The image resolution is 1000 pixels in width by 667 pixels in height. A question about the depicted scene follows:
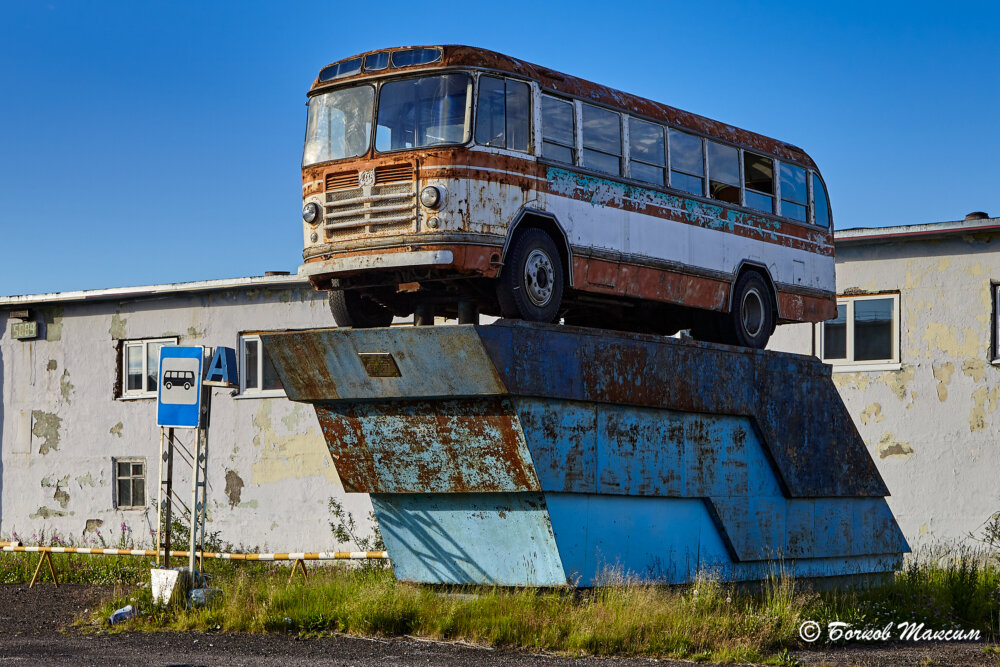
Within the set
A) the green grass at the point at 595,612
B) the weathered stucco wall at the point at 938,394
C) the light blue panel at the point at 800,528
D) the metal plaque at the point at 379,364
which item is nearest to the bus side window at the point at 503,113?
the metal plaque at the point at 379,364

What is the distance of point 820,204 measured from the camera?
14.2 m

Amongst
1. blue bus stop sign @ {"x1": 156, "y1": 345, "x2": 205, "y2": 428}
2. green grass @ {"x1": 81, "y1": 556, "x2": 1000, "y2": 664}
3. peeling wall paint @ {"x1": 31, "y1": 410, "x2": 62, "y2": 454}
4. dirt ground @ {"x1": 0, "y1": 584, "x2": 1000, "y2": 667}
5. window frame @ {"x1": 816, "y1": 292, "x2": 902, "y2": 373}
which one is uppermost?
window frame @ {"x1": 816, "y1": 292, "x2": 902, "y2": 373}

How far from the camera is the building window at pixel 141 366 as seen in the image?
20.5 metres

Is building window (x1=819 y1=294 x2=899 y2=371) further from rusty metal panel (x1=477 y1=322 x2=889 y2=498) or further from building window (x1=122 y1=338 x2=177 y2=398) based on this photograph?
building window (x1=122 y1=338 x2=177 y2=398)

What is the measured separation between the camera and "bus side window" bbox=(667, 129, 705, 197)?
1199 cm

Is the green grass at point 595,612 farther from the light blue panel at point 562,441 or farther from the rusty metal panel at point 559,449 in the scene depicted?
the light blue panel at point 562,441

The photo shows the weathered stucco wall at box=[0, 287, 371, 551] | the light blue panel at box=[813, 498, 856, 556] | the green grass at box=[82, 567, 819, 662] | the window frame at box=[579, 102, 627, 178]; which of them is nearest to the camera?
the green grass at box=[82, 567, 819, 662]

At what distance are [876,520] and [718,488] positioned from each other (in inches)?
106

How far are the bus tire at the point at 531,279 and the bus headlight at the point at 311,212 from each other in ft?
5.55

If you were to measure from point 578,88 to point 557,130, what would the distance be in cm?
53

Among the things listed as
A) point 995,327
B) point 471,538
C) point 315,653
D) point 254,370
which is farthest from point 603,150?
point 254,370

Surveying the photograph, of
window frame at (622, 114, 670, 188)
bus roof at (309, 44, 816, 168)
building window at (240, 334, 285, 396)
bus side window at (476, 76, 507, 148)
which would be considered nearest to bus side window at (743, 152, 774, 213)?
bus roof at (309, 44, 816, 168)

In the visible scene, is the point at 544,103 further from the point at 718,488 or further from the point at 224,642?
the point at 224,642

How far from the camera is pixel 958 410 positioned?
15812 millimetres
